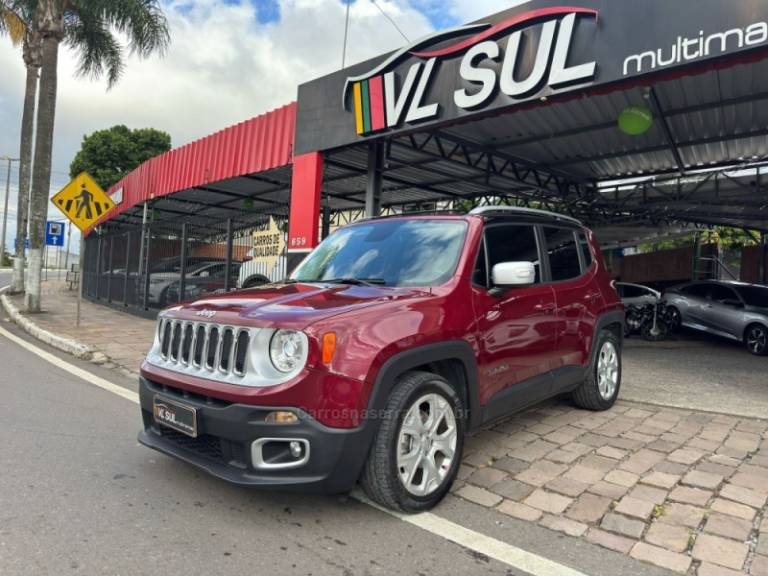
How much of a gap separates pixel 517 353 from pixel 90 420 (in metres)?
3.66

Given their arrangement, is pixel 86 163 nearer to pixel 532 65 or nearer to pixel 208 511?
pixel 532 65

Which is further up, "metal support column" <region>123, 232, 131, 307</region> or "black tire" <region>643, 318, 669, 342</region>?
"metal support column" <region>123, 232, 131, 307</region>

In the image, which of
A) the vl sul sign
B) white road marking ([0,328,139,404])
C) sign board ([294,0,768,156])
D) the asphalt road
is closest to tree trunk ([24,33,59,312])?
white road marking ([0,328,139,404])

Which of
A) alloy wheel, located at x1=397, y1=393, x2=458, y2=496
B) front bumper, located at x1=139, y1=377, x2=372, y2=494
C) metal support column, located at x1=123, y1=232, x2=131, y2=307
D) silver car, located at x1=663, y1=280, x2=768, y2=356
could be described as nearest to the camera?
front bumper, located at x1=139, y1=377, x2=372, y2=494

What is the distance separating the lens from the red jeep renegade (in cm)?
275

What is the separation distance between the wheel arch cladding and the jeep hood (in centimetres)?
33

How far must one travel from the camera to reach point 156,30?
1586cm

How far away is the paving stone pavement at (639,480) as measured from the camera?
289 cm

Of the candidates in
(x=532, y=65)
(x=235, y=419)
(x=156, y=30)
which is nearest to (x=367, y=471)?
(x=235, y=419)

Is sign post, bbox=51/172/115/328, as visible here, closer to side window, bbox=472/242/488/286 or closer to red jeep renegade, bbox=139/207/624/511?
red jeep renegade, bbox=139/207/624/511

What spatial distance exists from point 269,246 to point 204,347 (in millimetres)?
7785

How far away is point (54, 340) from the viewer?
29.6ft

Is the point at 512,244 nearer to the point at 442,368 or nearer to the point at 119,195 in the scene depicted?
the point at 442,368

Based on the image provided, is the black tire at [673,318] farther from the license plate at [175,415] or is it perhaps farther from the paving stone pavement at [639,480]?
the license plate at [175,415]
